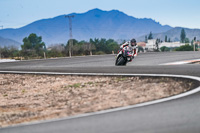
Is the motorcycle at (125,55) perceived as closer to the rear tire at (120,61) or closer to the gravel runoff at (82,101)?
the rear tire at (120,61)

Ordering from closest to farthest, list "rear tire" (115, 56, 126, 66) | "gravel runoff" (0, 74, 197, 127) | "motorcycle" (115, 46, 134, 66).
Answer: "gravel runoff" (0, 74, 197, 127) → "motorcycle" (115, 46, 134, 66) → "rear tire" (115, 56, 126, 66)

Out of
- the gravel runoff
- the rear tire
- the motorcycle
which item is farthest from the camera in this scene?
the rear tire

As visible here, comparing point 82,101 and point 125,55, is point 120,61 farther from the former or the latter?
point 82,101

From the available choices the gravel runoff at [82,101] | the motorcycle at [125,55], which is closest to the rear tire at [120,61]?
the motorcycle at [125,55]

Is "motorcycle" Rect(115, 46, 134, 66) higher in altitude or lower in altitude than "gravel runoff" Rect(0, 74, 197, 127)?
higher

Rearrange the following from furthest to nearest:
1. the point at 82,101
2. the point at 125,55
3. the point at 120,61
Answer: the point at 120,61
the point at 125,55
the point at 82,101

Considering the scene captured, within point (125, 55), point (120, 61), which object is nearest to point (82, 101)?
point (125, 55)

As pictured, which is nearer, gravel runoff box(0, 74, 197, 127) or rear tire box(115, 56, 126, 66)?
gravel runoff box(0, 74, 197, 127)

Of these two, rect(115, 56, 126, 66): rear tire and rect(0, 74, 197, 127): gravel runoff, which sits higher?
rect(115, 56, 126, 66): rear tire

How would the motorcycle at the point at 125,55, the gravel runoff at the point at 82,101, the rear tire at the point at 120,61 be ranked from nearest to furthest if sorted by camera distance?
the gravel runoff at the point at 82,101
the motorcycle at the point at 125,55
the rear tire at the point at 120,61

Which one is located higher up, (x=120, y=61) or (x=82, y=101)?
(x=120, y=61)

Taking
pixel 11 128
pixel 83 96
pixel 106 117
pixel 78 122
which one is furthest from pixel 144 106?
pixel 83 96

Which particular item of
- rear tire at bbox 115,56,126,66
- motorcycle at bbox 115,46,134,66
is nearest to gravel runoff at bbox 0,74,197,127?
motorcycle at bbox 115,46,134,66

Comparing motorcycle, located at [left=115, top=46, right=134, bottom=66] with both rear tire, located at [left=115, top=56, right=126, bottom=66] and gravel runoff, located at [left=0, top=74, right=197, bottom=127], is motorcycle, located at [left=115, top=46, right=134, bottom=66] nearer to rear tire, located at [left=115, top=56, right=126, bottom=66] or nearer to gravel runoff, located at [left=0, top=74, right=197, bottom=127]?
rear tire, located at [left=115, top=56, right=126, bottom=66]
